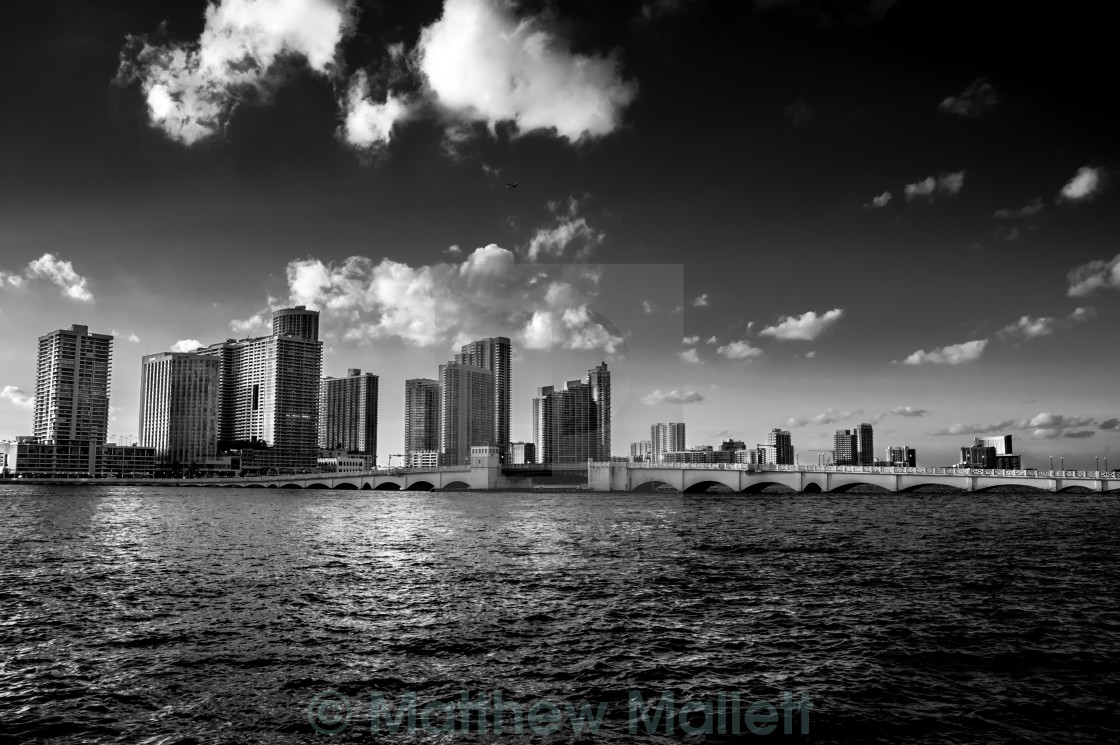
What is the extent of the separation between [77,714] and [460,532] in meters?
57.7

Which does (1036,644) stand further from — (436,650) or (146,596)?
(146,596)

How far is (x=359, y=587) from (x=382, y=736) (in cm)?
2312

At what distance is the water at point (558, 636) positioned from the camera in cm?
2008

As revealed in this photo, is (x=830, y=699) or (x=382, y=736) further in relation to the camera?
(x=830, y=699)

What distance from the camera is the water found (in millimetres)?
20078

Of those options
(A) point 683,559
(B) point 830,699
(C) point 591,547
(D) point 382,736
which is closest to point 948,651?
(B) point 830,699

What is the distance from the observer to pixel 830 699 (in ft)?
70.3

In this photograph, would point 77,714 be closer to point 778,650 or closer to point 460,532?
point 778,650

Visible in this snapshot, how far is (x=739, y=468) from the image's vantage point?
641 ft

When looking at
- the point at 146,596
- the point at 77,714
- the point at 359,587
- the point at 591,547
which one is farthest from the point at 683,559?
the point at 77,714

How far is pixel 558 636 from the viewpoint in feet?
93.8

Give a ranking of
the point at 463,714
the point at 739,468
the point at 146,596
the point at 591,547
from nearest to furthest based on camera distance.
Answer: the point at 463,714 < the point at 146,596 < the point at 591,547 < the point at 739,468

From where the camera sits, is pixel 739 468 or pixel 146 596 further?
pixel 739 468

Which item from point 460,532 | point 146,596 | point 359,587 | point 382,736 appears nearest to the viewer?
point 382,736
